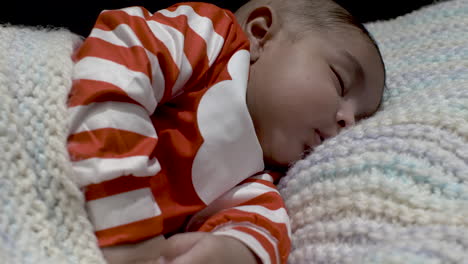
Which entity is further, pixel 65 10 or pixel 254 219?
pixel 65 10

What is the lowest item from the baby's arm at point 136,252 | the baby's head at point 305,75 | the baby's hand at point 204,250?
the baby's hand at point 204,250

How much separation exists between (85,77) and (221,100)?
22 cm

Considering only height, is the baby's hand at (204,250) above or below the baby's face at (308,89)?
below

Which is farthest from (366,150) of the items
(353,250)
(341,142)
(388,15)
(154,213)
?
(388,15)

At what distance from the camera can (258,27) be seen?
911 mm

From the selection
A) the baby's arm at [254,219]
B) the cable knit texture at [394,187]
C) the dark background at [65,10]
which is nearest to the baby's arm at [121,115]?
the baby's arm at [254,219]

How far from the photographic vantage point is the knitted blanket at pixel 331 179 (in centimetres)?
58

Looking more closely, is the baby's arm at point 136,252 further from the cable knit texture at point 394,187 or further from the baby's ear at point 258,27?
the baby's ear at point 258,27

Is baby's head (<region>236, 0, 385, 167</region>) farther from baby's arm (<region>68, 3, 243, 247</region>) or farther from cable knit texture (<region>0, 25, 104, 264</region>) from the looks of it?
cable knit texture (<region>0, 25, 104, 264</region>)

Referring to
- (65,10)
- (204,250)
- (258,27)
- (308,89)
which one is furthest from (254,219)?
(65,10)

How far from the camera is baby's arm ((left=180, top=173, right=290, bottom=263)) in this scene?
70 centimetres

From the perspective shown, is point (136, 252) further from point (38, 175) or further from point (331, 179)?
point (331, 179)

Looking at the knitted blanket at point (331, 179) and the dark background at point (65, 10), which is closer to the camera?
the knitted blanket at point (331, 179)

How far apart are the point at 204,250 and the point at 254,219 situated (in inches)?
5.1
